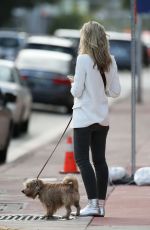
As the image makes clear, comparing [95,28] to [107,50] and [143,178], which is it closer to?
[107,50]

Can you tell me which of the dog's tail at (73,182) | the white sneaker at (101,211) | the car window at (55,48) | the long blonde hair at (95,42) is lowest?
the white sneaker at (101,211)

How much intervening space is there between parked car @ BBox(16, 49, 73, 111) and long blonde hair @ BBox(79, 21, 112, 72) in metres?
17.0

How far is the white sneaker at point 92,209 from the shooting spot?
9992mm

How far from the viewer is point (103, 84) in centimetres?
1005

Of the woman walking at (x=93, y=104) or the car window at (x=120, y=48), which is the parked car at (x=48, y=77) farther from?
the car window at (x=120, y=48)

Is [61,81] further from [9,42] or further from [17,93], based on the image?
[9,42]

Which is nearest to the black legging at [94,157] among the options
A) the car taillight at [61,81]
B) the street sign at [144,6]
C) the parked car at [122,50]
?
the street sign at [144,6]

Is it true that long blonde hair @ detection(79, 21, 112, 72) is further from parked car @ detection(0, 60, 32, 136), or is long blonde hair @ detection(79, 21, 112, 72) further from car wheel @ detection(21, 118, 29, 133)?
car wheel @ detection(21, 118, 29, 133)

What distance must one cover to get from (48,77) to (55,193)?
57.8ft

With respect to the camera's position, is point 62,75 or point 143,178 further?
point 62,75

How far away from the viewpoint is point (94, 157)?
1008cm

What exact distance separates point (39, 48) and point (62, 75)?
396 cm

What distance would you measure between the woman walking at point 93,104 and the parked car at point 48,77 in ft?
55.3

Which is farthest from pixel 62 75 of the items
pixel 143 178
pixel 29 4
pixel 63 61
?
pixel 29 4
